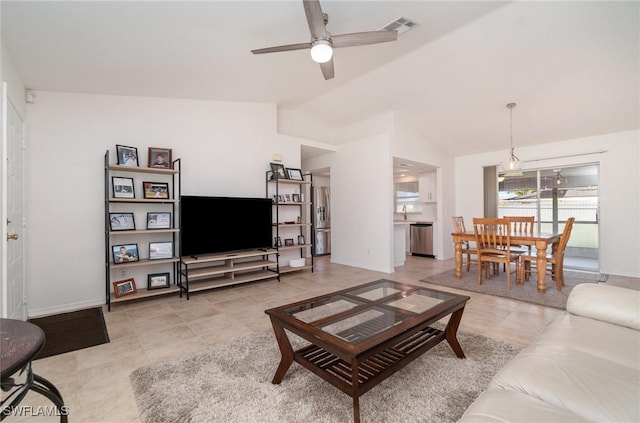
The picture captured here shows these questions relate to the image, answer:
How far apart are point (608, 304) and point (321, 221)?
579 cm

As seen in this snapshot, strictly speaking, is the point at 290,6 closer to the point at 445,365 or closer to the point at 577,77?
the point at 445,365

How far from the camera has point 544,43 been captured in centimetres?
312

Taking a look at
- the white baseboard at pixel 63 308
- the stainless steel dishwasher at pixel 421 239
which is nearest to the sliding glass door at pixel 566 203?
the stainless steel dishwasher at pixel 421 239

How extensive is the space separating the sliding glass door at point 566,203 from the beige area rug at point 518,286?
765 mm

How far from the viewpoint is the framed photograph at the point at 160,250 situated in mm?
3631

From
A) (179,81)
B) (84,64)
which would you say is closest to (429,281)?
(179,81)

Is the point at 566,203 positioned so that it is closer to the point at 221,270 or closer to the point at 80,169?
the point at 221,270

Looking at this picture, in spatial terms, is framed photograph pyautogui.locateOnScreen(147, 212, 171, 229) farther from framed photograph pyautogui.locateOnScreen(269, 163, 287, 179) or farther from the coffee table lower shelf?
the coffee table lower shelf

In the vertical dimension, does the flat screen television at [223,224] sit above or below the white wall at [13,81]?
→ below

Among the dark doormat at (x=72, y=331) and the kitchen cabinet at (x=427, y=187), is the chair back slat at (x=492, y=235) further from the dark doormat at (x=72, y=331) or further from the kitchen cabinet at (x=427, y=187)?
the dark doormat at (x=72, y=331)

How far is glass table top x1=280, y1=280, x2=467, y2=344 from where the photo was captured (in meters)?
1.64

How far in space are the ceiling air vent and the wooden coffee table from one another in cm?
254

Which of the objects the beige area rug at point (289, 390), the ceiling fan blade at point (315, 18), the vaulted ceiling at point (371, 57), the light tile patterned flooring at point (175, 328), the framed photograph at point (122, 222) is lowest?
the light tile patterned flooring at point (175, 328)

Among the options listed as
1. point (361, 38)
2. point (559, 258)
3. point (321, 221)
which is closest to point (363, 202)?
point (321, 221)
